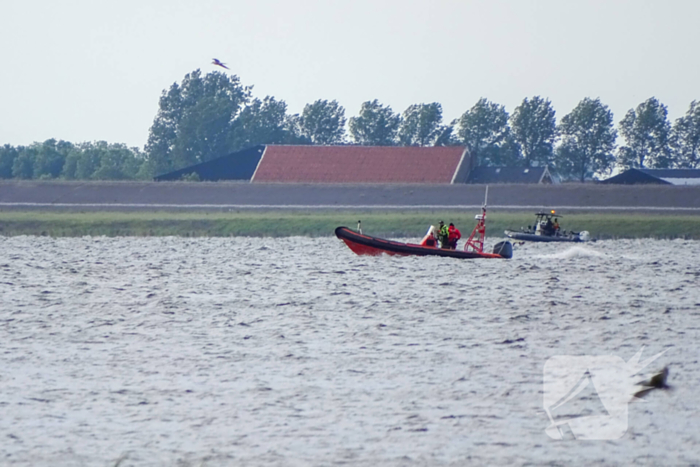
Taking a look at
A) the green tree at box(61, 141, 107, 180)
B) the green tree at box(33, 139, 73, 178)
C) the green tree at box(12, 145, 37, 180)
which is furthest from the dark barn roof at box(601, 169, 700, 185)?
the green tree at box(12, 145, 37, 180)

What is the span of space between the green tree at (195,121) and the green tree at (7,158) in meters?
14.0

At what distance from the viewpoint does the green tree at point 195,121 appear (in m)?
102

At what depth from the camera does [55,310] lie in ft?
72.0

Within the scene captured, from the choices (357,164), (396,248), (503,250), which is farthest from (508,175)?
(396,248)

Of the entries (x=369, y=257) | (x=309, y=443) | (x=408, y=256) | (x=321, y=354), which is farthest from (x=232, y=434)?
(x=369, y=257)

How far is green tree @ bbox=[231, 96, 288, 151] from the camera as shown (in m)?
102

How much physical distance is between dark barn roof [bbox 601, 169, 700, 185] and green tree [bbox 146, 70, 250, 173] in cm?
3764

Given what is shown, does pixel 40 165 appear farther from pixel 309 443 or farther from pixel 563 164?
pixel 309 443

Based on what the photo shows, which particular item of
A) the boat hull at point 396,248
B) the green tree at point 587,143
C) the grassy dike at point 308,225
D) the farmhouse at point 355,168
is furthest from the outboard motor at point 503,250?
the green tree at point 587,143

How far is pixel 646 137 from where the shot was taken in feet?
322

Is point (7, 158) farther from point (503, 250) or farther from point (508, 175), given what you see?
point (503, 250)

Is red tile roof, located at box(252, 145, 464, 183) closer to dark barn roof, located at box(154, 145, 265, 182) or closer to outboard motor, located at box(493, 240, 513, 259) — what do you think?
dark barn roof, located at box(154, 145, 265, 182)

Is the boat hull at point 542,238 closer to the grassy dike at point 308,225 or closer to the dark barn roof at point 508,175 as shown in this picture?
the grassy dike at point 308,225

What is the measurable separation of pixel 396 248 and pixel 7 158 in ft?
271
